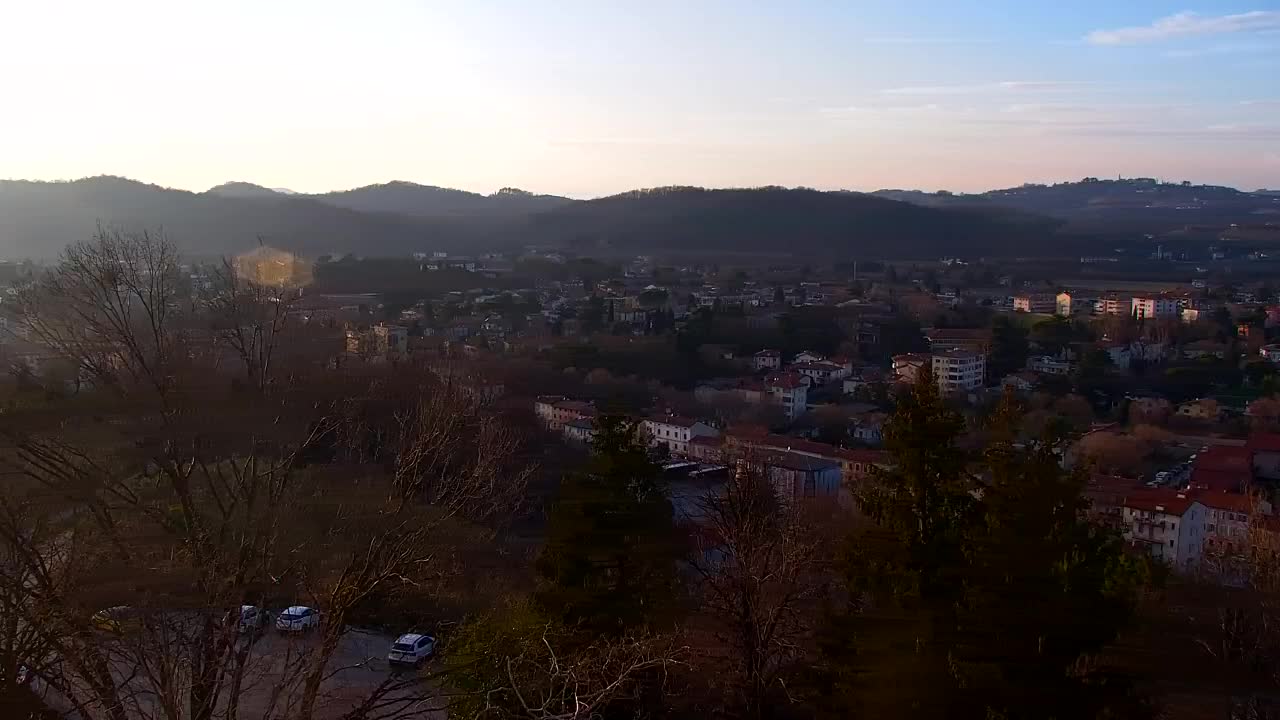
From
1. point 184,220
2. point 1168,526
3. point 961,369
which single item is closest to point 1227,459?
point 1168,526

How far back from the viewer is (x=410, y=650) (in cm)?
629

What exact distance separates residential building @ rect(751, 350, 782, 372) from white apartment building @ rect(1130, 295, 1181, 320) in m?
13.2

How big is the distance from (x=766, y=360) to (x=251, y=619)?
20931mm

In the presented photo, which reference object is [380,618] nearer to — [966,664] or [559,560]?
[559,560]

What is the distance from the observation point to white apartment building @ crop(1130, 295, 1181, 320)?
103 feet

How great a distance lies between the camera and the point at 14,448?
3.56 meters

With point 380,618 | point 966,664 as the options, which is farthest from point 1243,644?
point 380,618

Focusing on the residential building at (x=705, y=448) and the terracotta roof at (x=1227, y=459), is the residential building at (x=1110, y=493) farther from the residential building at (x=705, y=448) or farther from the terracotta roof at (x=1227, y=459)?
the residential building at (x=705, y=448)

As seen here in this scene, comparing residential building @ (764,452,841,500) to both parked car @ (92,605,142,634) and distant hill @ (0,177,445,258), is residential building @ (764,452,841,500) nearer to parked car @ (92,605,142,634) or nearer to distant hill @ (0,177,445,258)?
parked car @ (92,605,142,634)

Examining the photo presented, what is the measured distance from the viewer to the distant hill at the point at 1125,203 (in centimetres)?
7100

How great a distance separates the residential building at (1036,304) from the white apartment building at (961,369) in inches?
480

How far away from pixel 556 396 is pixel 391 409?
7.45 metres

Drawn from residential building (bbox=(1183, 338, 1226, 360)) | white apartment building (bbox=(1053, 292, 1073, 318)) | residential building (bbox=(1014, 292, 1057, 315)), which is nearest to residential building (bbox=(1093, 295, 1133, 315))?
white apartment building (bbox=(1053, 292, 1073, 318))

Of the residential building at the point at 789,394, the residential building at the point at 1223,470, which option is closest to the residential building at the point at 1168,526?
the residential building at the point at 1223,470
